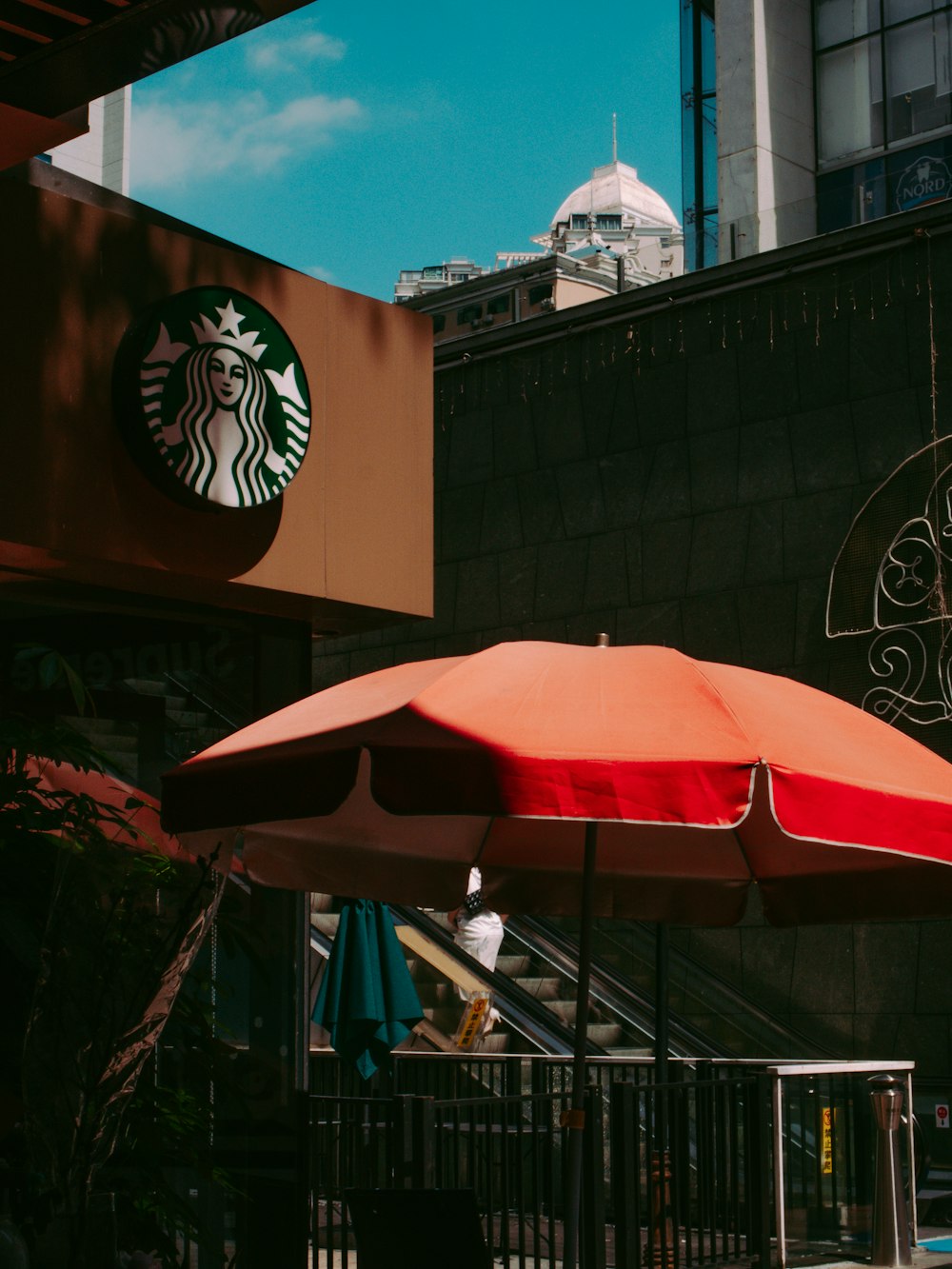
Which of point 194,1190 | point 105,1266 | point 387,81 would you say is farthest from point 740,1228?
point 387,81

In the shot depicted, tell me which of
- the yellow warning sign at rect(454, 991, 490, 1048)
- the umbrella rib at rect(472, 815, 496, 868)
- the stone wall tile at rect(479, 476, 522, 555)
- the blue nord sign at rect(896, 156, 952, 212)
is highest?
the blue nord sign at rect(896, 156, 952, 212)

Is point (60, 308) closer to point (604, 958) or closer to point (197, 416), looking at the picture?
point (197, 416)

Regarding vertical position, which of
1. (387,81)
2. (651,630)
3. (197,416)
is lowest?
(197,416)

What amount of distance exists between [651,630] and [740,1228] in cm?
959

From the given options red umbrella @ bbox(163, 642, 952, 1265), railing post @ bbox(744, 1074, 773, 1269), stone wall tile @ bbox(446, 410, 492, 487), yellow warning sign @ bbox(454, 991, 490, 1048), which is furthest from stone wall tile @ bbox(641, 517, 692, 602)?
red umbrella @ bbox(163, 642, 952, 1265)

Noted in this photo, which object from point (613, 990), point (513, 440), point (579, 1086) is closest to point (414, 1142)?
point (579, 1086)

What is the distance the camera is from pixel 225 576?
755cm

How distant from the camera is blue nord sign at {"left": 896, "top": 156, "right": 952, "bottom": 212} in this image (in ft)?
57.9

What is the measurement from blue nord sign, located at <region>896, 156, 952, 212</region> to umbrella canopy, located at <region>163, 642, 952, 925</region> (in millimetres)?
13215

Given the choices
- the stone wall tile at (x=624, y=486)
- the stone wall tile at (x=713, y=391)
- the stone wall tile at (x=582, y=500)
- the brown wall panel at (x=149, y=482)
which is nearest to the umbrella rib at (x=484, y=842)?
the brown wall panel at (x=149, y=482)

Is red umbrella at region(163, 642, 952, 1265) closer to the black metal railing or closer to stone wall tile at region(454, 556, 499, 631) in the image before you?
the black metal railing

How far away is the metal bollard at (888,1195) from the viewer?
10469 mm

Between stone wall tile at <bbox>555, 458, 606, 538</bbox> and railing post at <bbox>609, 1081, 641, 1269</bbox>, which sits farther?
stone wall tile at <bbox>555, 458, 606, 538</bbox>

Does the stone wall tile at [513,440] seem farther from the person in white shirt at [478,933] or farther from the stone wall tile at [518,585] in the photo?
the person in white shirt at [478,933]
